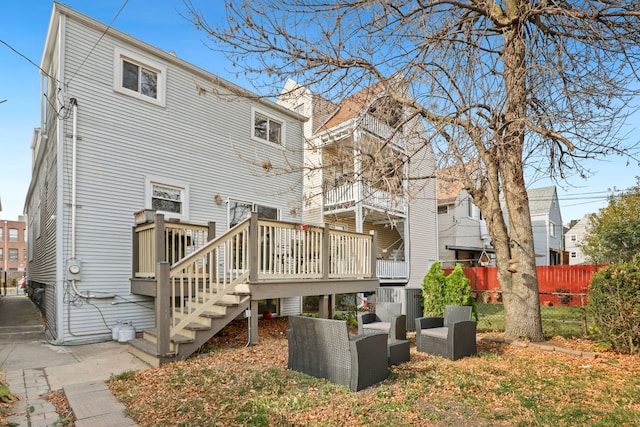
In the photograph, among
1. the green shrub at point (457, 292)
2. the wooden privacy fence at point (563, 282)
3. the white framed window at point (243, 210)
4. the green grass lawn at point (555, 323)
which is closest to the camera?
the green grass lawn at point (555, 323)

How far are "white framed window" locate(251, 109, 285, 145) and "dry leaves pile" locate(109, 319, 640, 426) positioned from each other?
6.77 meters

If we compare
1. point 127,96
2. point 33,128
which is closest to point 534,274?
point 127,96

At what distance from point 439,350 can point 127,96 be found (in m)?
7.66

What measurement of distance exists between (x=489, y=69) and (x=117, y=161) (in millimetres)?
7031

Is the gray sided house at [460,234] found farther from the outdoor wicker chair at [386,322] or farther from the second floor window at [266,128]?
the outdoor wicker chair at [386,322]

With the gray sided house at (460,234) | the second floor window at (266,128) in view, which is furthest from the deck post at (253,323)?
the gray sided house at (460,234)

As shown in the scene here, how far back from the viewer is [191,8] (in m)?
5.32

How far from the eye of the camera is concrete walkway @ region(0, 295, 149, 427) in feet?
11.7

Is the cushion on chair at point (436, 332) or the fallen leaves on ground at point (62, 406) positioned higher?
the cushion on chair at point (436, 332)

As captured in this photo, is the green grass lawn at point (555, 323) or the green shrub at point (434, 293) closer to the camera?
the green grass lawn at point (555, 323)

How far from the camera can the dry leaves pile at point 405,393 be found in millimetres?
3363

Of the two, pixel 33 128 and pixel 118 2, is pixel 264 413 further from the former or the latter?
pixel 33 128

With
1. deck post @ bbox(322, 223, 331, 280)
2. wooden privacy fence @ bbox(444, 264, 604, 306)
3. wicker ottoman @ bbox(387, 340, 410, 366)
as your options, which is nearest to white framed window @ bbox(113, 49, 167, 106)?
deck post @ bbox(322, 223, 331, 280)

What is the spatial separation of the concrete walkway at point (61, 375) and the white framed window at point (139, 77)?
199 inches
